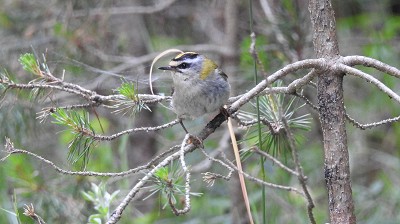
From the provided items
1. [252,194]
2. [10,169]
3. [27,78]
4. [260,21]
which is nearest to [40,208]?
[10,169]

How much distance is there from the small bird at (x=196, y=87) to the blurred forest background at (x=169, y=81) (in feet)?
0.35

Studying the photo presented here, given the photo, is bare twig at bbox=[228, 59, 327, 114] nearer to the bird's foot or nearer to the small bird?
the bird's foot

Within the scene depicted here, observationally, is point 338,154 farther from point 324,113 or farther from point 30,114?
point 30,114

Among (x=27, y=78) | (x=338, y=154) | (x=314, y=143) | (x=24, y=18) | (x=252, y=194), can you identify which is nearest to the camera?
(x=338, y=154)

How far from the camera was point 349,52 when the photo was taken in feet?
18.4

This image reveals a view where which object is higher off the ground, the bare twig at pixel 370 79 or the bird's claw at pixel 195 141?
the bare twig at pixel 370 79

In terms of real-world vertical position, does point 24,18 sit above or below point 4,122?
above

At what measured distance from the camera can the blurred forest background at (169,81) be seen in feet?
14.5

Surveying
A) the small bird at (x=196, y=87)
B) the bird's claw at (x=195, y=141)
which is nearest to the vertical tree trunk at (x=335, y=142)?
the bird's claw at (x=195, y=141)

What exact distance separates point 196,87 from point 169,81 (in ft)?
0.82

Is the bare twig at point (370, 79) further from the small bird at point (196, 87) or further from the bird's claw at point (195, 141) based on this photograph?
the small bird at point (196, 87)

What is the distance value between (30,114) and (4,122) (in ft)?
0.57

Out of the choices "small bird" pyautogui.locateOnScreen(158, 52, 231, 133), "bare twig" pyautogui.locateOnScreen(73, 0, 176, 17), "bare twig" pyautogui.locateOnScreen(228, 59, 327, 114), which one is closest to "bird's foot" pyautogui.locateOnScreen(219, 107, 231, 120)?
"small bird" pyautogui.locateOnScreen(158, 52, 231, 133)

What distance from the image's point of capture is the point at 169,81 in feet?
12.3
